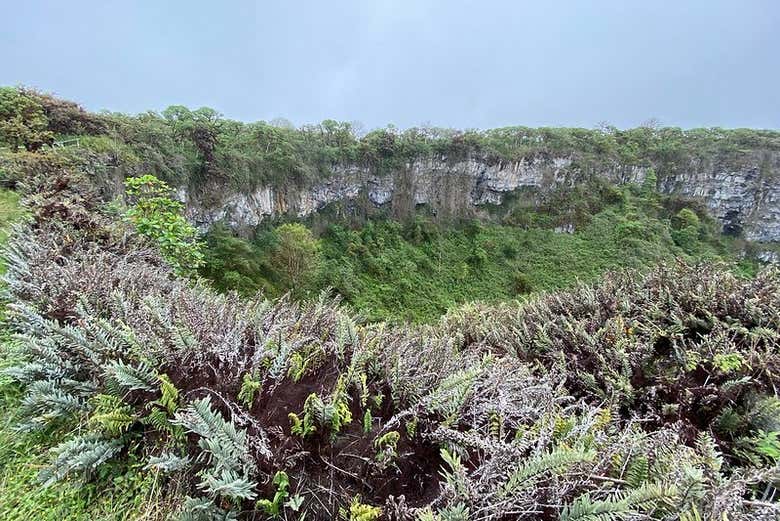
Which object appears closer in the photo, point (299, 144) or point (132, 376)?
point (132, 376)

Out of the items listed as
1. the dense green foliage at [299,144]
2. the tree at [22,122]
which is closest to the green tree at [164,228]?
the tree at [22,122]

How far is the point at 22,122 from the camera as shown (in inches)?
320

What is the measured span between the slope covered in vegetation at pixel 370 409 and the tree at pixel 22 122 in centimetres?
702

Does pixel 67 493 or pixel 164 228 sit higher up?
pixel 164 228

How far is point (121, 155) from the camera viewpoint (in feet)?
38.3

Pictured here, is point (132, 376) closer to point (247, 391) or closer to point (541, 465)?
point (247, 391)

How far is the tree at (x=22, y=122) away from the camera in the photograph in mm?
7418

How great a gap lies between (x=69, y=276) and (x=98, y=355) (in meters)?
0.97

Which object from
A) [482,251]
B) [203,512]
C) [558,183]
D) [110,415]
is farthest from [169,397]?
[558,183]

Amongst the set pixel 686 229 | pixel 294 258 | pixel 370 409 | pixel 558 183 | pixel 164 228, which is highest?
pixel 558 183

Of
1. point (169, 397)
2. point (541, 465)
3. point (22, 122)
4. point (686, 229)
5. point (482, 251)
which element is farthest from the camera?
point (686, 229)

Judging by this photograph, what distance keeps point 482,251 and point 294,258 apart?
1509 centimetres

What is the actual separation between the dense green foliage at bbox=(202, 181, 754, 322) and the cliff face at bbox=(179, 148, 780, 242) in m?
1.70

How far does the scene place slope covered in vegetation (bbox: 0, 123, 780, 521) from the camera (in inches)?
44.6
